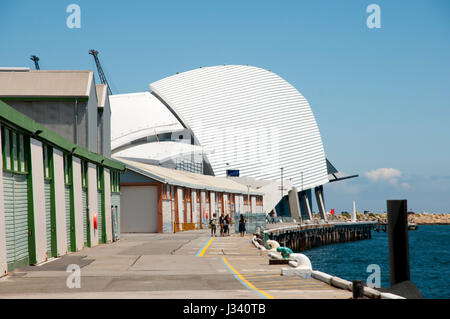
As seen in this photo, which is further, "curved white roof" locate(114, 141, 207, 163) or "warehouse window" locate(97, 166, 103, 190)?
"curved white roof" locate(114, 141, 207, 163)

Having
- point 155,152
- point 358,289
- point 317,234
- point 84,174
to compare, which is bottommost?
point 317,234

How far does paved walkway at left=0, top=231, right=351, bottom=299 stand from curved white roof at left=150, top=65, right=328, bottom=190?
83.0 metres

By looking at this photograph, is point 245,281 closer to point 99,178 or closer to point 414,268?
point 99,178

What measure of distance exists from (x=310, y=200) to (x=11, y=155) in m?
117

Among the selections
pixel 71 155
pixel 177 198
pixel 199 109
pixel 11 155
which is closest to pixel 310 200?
pixel 199 109

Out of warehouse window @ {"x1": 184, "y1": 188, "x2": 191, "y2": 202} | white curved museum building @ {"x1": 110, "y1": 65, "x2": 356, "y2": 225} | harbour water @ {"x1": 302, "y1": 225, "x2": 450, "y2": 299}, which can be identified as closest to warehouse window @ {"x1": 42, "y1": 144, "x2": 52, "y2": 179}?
harbour water @ {"x1": 302, "y1": 225, "x2": 450, "y2": 299}

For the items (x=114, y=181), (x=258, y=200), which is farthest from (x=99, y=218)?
(x=258, y=200)

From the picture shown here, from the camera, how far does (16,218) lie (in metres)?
20.4

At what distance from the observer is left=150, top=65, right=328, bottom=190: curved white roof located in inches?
4387

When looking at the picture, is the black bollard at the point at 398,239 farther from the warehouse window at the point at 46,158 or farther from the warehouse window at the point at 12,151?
the warehouse window at the point at 46,158

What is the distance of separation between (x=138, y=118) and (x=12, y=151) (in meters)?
84.2

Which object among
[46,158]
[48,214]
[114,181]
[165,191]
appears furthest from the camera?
[165,191]

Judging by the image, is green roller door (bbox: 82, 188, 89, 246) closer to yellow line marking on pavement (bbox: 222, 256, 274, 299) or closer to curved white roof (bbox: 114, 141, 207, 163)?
yellow line marking on pavement (bbox: 222, 256, 274, 299)
